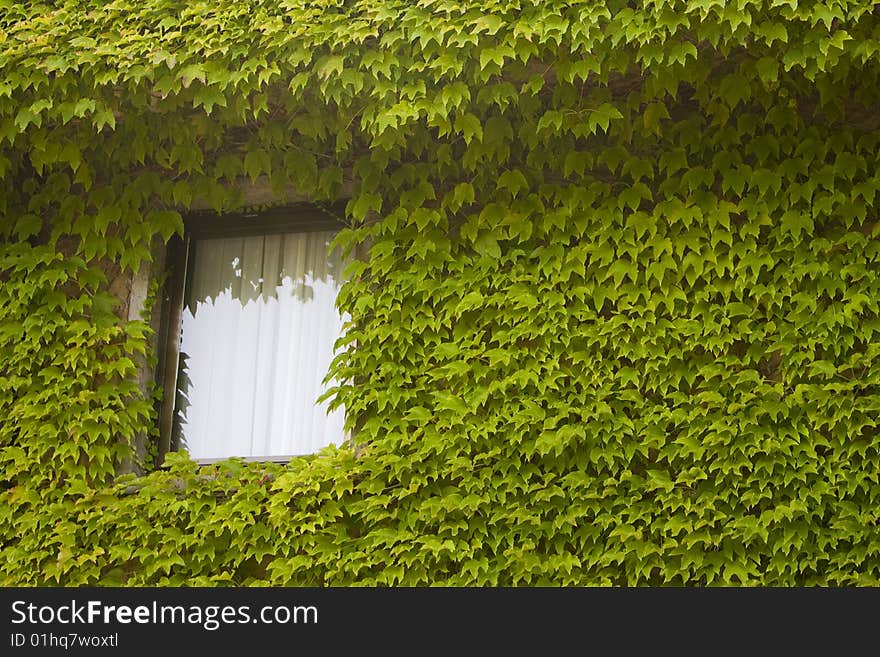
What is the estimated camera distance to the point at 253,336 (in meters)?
7.18

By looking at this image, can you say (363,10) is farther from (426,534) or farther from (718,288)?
(426,534)

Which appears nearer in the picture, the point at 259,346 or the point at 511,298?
the point at 511,298

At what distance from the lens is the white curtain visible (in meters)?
6.96

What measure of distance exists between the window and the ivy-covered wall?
294 mm

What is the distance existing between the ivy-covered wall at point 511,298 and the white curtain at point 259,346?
1.08ft

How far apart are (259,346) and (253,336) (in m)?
0.08

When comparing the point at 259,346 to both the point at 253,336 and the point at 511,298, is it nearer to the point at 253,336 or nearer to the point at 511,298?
the point at 253,336

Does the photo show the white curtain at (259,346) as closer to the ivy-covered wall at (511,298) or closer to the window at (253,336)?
the window at (253,336)

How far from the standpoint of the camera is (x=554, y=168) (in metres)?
6.57

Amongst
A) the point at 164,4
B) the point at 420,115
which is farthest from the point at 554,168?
the point at 164,4

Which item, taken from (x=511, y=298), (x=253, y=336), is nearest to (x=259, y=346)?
(x=253, y=336)

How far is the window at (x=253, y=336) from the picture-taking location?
275 inches

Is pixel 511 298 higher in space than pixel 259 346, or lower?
higher

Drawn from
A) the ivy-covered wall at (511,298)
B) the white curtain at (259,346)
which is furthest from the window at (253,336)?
the ivy-covered wall at (511,298)
